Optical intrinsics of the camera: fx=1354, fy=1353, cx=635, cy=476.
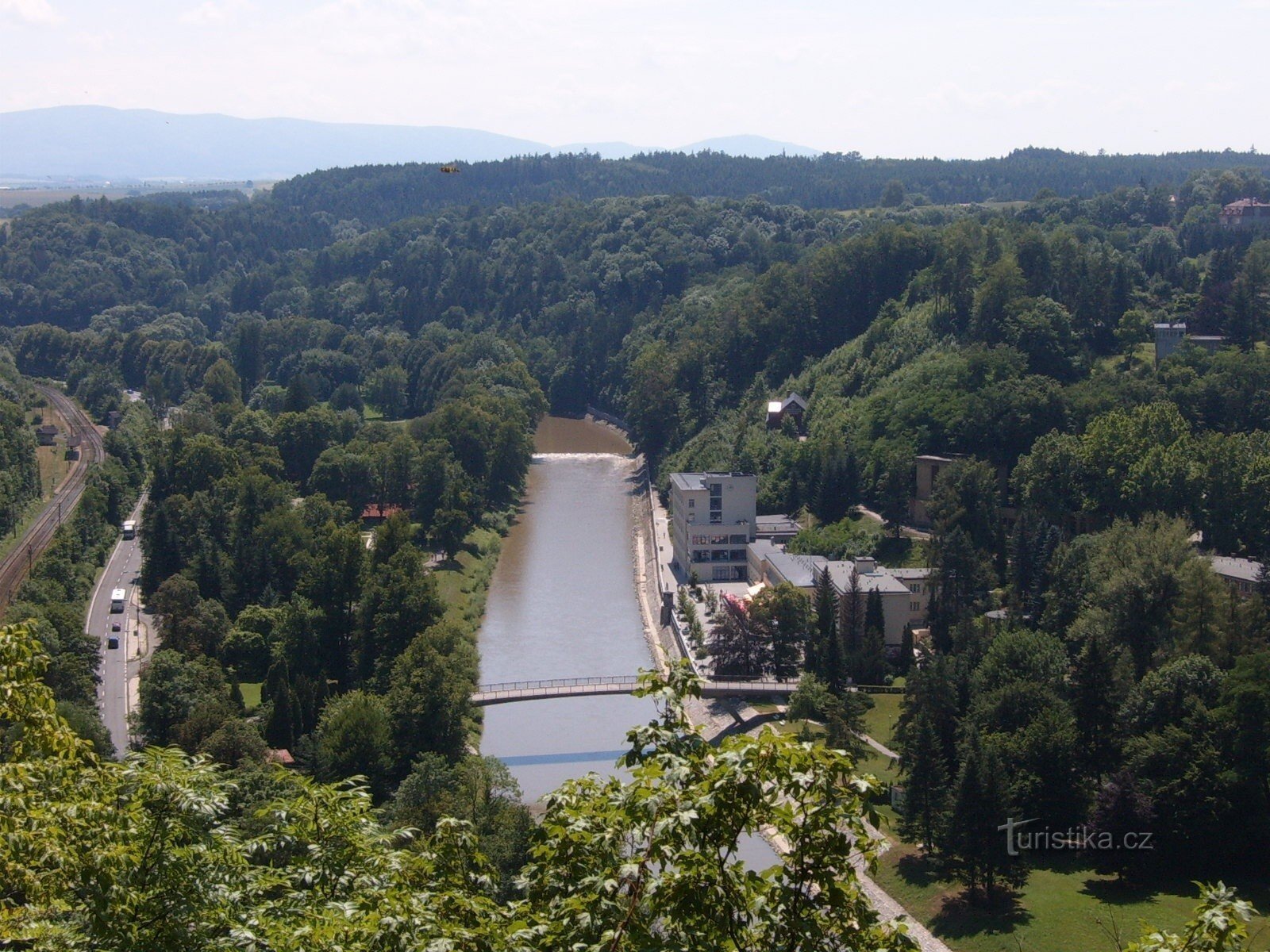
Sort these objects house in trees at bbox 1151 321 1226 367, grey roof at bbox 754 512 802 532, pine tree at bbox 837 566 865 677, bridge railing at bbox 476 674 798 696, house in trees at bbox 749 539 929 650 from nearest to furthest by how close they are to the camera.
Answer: bridge railing at bbox 476 674 798 696 → pine tree at bbox 837 566 865 677 → house in trees at bbox 749 539 929 650 → grey roof at bbox 754 512 802 532 → house in trees at bbox 1151 321 1226 367

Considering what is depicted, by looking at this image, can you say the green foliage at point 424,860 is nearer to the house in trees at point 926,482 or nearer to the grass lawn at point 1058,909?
the grass lawn at point 1058,909

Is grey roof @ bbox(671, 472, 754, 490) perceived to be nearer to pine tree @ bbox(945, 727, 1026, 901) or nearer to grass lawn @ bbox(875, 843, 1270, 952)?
grass lawn @ bbox(875, 843, 1270, 952)

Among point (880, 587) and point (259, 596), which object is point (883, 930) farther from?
point (259, 596)

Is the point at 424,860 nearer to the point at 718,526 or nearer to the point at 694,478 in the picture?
the point at 718,526

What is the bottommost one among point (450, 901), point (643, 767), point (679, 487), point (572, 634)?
point (572, 634)

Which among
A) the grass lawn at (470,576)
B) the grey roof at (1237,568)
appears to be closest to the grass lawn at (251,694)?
the grass lawn at (470,576)

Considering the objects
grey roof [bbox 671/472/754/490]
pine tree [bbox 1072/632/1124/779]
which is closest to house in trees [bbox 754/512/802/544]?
grey roof [bbox 671/472/754/490]

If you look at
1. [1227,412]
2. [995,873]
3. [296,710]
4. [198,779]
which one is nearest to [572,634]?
[296,710]

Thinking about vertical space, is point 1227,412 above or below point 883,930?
below
